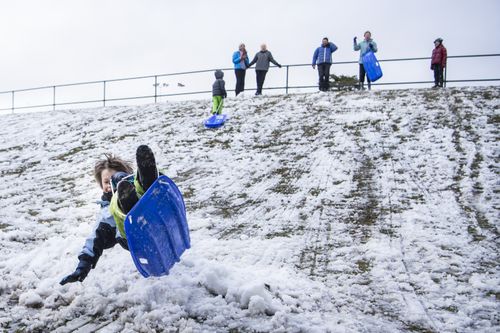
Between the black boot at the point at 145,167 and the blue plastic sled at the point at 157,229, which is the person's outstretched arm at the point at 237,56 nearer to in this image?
the blue plastic sled at the point at 157,229

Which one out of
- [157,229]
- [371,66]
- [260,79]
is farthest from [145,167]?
[260,79]

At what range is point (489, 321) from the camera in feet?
8.04

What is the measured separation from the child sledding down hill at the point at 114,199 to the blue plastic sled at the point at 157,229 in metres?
0.10

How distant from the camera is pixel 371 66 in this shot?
39.2ft

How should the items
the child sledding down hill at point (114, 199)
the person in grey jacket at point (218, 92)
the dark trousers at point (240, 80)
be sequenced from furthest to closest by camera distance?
the dark trousers at point (240, 80) < the person in grey jacket at point (218, 92) < the child sledding down hill at point (114, 199)

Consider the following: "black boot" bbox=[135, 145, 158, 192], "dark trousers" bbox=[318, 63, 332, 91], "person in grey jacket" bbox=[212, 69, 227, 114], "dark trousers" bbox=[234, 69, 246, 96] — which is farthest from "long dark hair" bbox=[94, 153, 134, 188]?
"dark trousers" bbox=[234, 69, 246, 96]

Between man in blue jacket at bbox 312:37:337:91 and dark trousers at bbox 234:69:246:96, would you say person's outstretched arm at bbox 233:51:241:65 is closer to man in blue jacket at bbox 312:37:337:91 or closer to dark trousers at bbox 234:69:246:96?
dark trousers at bbox 234:69:246:96

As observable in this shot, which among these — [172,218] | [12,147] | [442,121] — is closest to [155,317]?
[172,218]

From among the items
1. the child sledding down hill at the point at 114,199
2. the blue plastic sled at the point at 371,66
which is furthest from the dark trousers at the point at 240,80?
the child sledding down hill at the point at 114,199

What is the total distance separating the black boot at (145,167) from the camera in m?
2.66

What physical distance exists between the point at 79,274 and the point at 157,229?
25.3 inches

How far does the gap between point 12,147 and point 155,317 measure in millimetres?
10095

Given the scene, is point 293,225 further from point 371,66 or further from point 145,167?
point 371,66

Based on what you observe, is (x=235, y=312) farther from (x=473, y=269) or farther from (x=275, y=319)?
(x=473, y=269)
